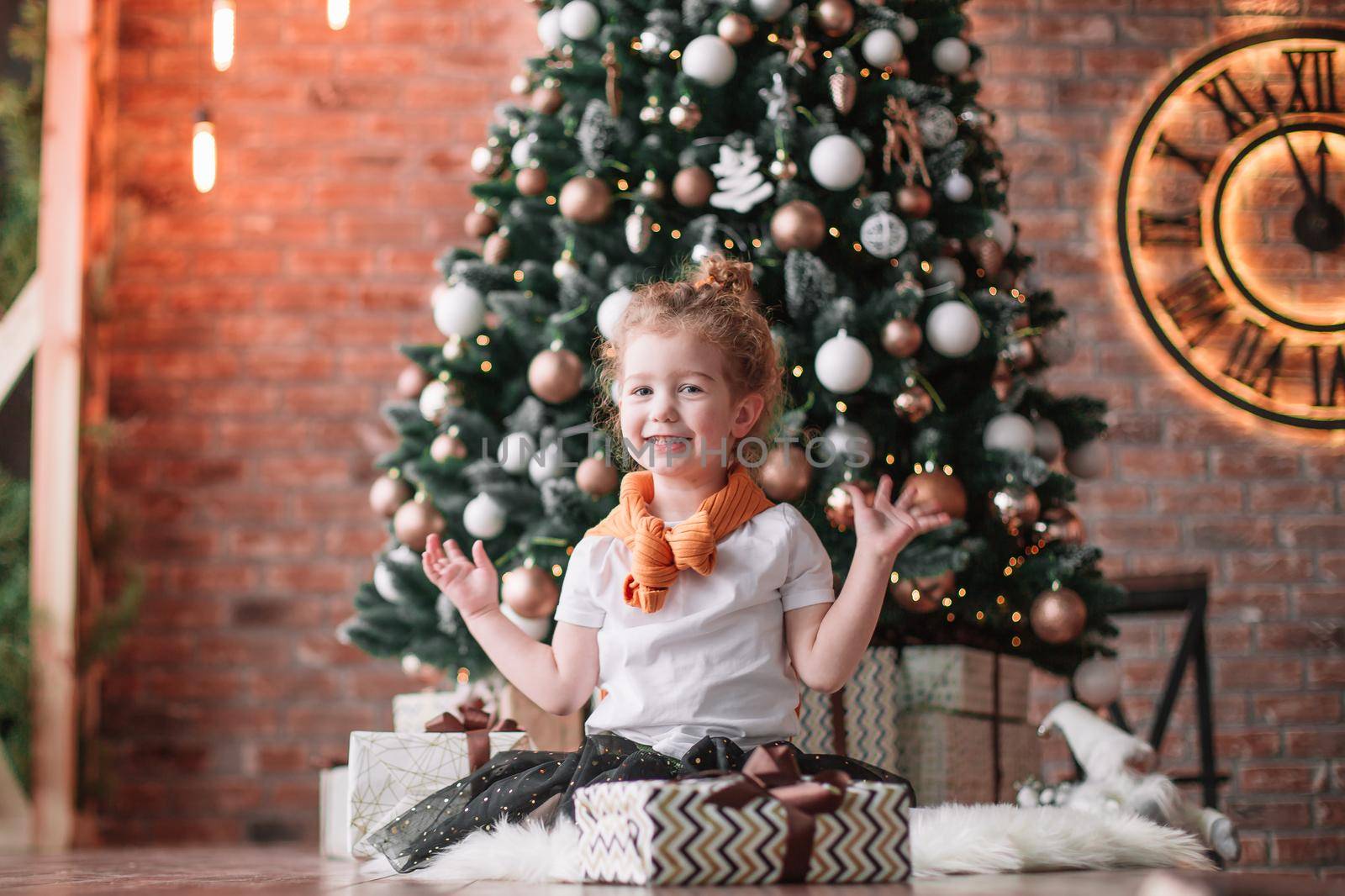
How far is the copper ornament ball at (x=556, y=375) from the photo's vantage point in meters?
2.04

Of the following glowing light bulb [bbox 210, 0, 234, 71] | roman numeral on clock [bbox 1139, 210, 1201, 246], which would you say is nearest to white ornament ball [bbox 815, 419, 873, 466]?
glowing light bulb [bbox 210, 0, 234, 71]

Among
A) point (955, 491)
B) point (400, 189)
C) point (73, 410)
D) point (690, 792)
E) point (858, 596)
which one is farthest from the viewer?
point (400, 189)

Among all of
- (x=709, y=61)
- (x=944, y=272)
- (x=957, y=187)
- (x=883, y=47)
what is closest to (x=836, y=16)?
(x=883, y=47)

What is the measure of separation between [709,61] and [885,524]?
986 millimetres

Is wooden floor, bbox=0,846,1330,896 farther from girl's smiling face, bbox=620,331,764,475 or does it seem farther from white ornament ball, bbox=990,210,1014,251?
white ornament ball, bbox=990,210,1014,251

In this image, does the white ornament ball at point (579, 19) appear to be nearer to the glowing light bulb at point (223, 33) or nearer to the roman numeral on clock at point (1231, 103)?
the glowing light bulb at point (223, 33)

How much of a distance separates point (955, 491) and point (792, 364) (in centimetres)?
32

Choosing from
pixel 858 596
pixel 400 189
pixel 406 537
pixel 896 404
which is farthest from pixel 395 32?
pixel 858 596

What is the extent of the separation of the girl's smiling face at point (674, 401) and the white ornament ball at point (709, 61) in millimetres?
722

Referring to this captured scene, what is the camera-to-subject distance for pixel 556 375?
80.0 inches

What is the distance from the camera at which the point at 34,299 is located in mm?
2982

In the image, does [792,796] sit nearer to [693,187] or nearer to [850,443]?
[850,443]

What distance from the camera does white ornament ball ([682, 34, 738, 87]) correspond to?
205 cm

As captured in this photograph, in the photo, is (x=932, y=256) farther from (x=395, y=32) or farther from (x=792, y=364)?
(x=395, y=32)
